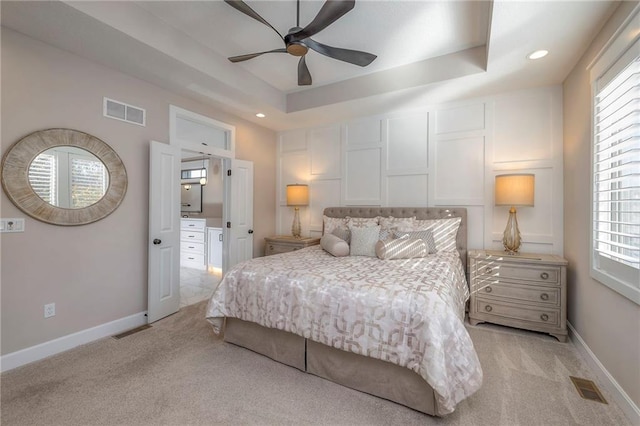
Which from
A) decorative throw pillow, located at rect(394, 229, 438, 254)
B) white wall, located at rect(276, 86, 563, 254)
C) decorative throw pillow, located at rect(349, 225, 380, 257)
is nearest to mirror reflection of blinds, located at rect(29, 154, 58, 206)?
decorative throw pillow, located at rect(349, 225, 380, 257)

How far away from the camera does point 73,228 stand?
2596 mm

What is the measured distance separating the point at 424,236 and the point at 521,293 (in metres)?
A: 1.07

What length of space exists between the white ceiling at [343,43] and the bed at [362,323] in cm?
204

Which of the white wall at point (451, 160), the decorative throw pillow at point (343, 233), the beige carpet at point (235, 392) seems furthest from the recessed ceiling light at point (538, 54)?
the beige carpet at point (235, 392)

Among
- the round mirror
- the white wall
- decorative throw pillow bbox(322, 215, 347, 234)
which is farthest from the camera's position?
decorative throw pillow bbox(322, 215, 347, 234)

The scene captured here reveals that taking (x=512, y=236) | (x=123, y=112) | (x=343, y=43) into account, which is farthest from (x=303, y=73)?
(x=512, y=236)

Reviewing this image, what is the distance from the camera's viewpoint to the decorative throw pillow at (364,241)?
3111 millimetres

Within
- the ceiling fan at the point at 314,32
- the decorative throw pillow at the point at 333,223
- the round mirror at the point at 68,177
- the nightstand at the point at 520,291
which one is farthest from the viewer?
the decorative throw pillow at the point at 333,223

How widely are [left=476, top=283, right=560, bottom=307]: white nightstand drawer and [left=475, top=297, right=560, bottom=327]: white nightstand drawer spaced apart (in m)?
0.07

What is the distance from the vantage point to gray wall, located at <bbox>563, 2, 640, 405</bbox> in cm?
174

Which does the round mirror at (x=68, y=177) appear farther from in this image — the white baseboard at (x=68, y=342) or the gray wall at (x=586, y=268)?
the gray wall at (x=586, y=268)

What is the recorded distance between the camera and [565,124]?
300cm

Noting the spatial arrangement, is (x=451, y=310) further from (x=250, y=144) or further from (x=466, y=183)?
(x=250, y=144)

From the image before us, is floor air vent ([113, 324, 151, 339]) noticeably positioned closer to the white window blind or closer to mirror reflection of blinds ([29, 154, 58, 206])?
mirror reflection of blinds ([29, 154, 58, 206])
